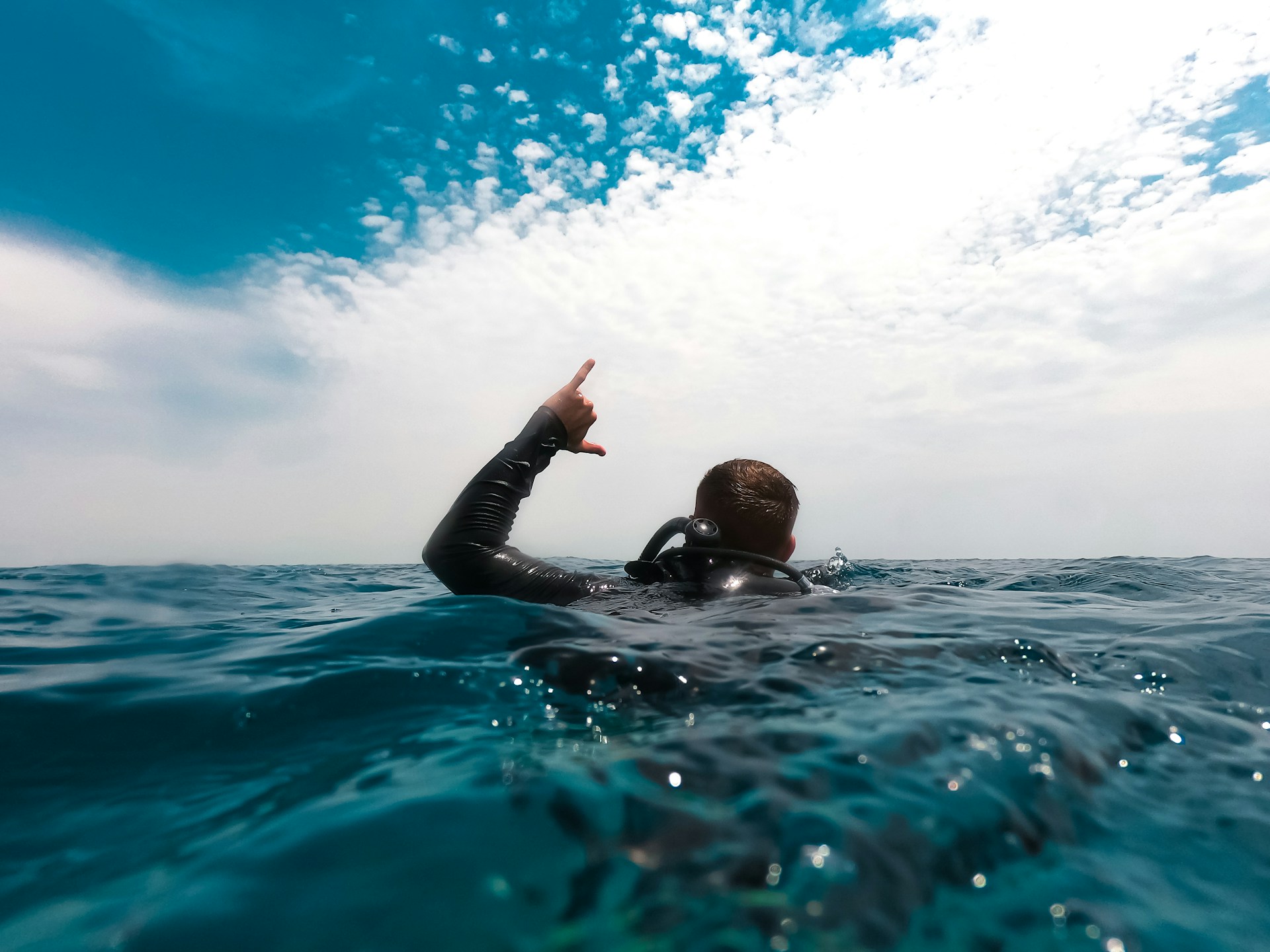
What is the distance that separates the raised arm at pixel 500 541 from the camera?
13.4 feet

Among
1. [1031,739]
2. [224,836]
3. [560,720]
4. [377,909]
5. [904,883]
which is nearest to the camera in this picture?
[377,909]

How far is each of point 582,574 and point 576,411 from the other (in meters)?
1.18

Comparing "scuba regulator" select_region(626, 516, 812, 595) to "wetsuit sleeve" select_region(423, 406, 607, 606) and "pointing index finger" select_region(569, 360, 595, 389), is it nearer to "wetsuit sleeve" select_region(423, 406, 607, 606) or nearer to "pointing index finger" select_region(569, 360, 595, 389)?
"wetsuit sleeve" select_region(423, 406, 607, 606)

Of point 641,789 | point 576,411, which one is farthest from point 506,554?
point 641,789

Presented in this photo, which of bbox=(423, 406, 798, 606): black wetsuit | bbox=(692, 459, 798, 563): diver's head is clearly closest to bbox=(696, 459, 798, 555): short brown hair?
bbox=(692, 459, 798, 563): diver's head

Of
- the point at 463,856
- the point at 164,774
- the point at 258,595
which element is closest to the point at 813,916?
the point at 463,856

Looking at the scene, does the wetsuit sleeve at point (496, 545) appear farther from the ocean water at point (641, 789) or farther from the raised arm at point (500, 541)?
the ocean water at point (641, 789)

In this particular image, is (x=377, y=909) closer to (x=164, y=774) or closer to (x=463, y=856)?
(x=463, y=856)

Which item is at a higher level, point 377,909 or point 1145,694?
point 1145,694

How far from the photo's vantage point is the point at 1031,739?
2.20m

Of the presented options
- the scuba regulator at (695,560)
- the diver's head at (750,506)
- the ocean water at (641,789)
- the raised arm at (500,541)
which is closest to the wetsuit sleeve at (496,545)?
the raised arm at (500,541)

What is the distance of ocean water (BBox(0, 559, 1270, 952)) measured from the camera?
1426 millimetres

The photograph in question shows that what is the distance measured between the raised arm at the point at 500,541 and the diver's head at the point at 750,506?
95cm

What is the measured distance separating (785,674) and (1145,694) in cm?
159
